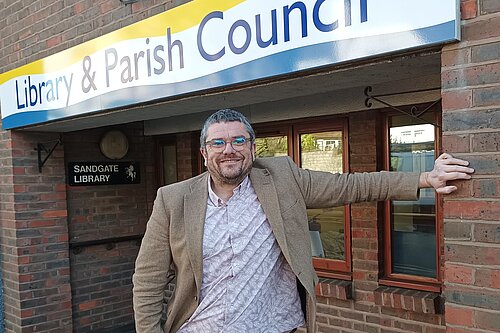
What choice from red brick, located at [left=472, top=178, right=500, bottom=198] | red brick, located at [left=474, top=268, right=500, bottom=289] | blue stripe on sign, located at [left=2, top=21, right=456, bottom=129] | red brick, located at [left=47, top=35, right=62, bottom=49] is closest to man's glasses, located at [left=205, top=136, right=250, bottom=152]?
blue stripe on sign, located at [left=2, top=21, right=456, bottom=129]

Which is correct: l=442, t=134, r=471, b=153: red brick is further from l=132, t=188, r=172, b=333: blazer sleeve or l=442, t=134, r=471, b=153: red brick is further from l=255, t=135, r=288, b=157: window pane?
l=255, t=135, r=288, b=157: window pane

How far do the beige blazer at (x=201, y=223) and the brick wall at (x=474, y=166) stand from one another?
0.24m

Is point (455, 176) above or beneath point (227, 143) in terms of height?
beneath

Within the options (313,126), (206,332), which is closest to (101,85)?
(313,126)

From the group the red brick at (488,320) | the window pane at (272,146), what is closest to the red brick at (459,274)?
the red brick at (488,320)

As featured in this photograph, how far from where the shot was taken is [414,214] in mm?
3930

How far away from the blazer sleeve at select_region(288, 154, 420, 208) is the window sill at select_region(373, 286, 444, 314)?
1728mm

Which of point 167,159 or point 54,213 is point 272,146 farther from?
point 54,213

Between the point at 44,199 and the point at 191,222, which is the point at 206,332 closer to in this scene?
the point at 191,222

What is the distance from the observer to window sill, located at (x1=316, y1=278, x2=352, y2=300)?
412 centimetres

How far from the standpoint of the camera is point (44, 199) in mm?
5184

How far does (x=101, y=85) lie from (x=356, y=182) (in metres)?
2.30

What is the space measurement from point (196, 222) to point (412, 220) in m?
2.29

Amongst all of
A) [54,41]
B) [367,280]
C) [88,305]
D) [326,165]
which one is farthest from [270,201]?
[88,305]
